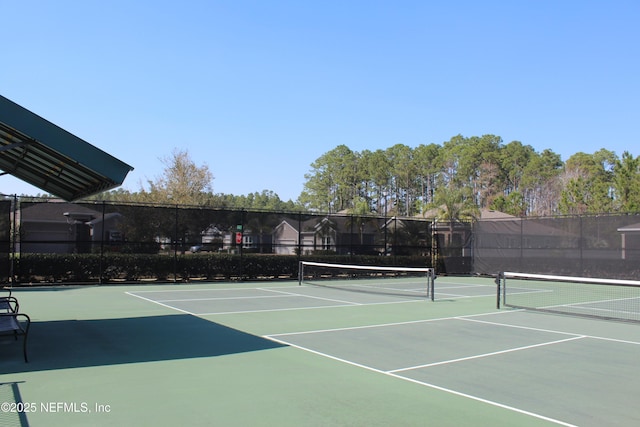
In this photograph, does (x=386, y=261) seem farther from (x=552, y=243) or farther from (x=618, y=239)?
(x=618, y=239)

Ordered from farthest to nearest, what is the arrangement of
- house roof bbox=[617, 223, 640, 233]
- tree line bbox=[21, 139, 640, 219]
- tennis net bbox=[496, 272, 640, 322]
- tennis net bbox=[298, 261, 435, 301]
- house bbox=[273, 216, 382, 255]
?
tree line bbox=[21, 139, 640, 219] → house bbox=[273, 216, 382, 255] → house roof bbox=[617, 223, 640, 233] → tennis net bbox=[298, 261, 435, 301] → tennis net bbox=[496, 272, 640, 322]

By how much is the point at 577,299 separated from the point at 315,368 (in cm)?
1256

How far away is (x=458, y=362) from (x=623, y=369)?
212cm

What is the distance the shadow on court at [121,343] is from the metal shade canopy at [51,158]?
2449 millimetres

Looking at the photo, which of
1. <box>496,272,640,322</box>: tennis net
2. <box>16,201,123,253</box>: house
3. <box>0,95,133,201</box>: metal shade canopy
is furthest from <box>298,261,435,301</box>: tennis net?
<box>0,95,133,201</box>: metal shade canopy

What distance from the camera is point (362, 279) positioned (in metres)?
23.9

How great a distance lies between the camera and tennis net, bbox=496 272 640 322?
12391 millimetres

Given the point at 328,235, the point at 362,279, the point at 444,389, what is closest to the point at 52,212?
the point at 328,235

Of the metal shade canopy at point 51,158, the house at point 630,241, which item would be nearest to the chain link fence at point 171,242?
the metal shade canopy at point 51,158

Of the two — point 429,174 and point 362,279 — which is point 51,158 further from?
point 429,174

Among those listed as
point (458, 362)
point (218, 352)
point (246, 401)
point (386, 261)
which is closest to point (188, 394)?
point (246, 401)

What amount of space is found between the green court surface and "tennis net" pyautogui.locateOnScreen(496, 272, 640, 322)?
96cm

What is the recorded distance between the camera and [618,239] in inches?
867

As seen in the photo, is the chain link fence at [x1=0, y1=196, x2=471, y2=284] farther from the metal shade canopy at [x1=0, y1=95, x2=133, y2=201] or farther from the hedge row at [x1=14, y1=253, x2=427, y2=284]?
the metal shade canopy at [x1=0, y1=95, x2=133, y2=201]
